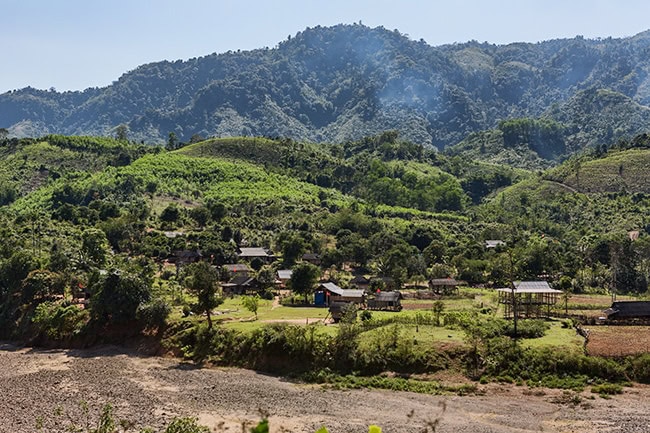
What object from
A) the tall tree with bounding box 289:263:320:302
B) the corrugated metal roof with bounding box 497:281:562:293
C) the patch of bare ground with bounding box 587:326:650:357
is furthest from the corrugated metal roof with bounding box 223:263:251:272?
the patch of bare ground with bounding box 587:326:650:357

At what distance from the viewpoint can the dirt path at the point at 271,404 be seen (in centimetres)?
3544

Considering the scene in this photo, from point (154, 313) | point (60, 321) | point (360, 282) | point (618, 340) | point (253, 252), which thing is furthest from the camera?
point (253, 252)

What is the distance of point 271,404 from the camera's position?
39750 millimetres

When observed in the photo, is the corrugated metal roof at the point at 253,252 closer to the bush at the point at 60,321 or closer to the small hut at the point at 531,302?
the bush at the point at 60,321

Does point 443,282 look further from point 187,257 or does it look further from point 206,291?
point 187,257

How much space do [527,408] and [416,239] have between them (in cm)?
6855

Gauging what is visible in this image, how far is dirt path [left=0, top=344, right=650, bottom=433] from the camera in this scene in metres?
35.4

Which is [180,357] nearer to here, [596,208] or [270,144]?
[596,208]

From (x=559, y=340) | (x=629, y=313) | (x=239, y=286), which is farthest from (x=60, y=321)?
(x=629, y=313)

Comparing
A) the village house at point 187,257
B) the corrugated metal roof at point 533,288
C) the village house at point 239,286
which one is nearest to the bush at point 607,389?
the corrugated metal roof at point 533,288

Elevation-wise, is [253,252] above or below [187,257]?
above

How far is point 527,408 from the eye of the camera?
1494 inches

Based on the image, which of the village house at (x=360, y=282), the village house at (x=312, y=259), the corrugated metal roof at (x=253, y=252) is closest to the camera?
the village house at (x=360, y=282)

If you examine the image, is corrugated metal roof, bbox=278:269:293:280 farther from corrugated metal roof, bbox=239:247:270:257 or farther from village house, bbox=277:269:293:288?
corrugated metal roof, bbox=239:247:270:257
